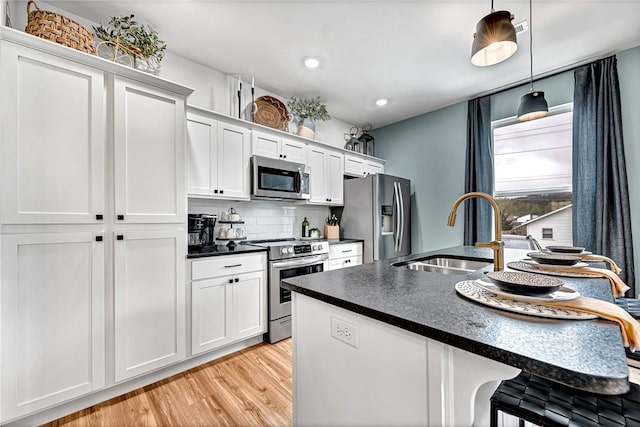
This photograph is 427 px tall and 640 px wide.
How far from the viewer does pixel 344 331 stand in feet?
3.24

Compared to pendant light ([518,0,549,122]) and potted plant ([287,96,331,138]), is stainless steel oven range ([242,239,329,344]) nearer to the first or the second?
potted plant ([287,96,331,138])

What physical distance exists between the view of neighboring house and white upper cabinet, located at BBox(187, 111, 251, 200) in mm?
3220

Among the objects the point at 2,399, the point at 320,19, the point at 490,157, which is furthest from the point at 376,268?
the point at 490,157

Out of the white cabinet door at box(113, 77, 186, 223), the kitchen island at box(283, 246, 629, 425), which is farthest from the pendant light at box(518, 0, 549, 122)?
the white cabinet door at box(113, 77, 186, 223)

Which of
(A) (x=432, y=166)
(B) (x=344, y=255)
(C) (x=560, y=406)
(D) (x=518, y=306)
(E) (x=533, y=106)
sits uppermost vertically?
(E) (x=533, y=106)

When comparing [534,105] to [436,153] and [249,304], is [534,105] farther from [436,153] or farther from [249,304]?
[249,304]

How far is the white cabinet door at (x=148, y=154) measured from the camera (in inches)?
71.7

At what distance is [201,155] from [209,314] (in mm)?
1380

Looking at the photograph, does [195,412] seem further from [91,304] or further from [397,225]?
[397,225]

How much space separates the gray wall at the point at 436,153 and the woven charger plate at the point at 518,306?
298 centimetres

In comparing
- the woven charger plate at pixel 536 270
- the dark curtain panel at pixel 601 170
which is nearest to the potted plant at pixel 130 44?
the woven charger plate at pixel 536 270

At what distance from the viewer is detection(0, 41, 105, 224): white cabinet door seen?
149cm

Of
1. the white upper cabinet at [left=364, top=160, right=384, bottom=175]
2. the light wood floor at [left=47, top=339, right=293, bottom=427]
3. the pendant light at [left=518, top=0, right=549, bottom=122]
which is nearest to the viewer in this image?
the light wood floor at [left=47, top=339, right=293, bottom=427]

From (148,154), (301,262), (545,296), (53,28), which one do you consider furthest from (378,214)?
(53,28)
